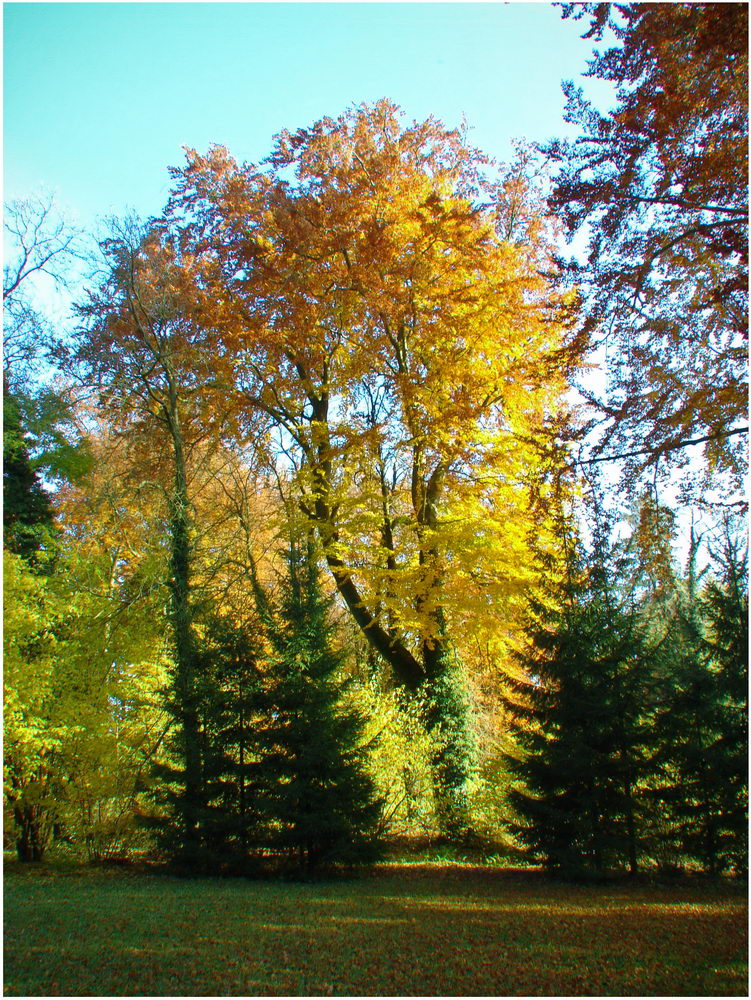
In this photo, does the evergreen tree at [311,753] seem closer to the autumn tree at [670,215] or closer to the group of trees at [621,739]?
the group of trees at [621,739]

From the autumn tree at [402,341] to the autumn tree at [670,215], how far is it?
4.15 meters

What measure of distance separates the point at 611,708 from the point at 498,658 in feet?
8.72

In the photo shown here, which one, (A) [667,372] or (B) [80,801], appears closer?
(A) [667,372]

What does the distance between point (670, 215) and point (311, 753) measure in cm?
925

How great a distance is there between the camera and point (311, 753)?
36.6 ft

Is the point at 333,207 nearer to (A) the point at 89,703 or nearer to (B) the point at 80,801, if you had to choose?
(A) the point at 89,703

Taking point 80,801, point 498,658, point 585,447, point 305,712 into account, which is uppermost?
point 585,447

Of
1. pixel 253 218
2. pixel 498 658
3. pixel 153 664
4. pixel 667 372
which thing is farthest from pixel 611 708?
pixel 253 218

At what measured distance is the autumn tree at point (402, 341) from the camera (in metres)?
12.3

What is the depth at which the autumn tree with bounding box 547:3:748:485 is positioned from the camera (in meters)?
6.21

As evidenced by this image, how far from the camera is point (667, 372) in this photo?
761cm

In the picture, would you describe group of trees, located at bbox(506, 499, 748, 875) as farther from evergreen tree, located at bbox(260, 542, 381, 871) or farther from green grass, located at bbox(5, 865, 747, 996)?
evergreen tree, located at bbox(260, 542, 381, 871)

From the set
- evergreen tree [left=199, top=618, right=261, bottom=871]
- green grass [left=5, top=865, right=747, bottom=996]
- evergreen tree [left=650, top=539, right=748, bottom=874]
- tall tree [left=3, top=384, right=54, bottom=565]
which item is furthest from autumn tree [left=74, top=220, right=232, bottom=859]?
evergreen tree [left=650, top=539, right=748, bottom=874]

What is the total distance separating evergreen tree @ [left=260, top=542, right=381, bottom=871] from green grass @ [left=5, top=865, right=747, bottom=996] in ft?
4.53
